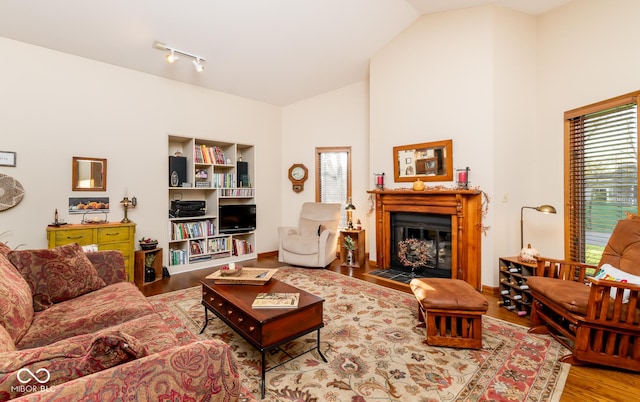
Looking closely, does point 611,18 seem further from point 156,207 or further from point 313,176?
point 156,207

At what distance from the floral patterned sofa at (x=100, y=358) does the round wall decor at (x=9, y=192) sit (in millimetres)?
1883

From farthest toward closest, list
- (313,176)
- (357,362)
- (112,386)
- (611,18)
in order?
(313,176) → (611,18) → (357,362) → (112,386)

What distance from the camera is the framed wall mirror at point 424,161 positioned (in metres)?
3.73

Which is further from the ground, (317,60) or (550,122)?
(317,60)

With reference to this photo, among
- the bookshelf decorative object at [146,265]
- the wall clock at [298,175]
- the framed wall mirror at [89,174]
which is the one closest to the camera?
the framed wall mirror at [89,174]

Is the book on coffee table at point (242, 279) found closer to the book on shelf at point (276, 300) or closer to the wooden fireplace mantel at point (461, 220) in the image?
the book on shelf at point (276, 300)

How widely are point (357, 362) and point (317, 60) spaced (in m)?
4.01

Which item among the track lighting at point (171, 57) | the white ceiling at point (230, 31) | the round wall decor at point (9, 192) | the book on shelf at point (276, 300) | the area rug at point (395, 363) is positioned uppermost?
the white ceiling at point (230, 31)

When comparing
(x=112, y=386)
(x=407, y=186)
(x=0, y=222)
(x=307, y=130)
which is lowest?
(x=112, y=386)

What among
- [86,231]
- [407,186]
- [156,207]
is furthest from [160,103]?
[407,186]

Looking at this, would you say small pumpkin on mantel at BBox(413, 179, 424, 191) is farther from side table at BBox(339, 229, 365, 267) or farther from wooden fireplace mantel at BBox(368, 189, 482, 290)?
side table at BBox(339, 229, 365, 267)

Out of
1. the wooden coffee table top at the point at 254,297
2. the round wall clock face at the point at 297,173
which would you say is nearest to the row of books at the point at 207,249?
the round wall clock face at the point at 297,173

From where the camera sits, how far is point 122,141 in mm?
3857

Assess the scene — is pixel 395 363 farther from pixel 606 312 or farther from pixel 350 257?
pixel 350 257
